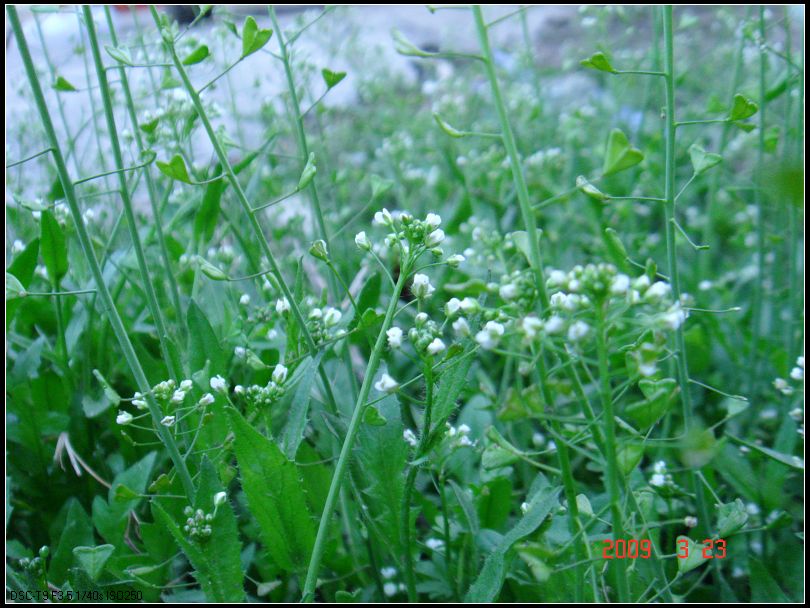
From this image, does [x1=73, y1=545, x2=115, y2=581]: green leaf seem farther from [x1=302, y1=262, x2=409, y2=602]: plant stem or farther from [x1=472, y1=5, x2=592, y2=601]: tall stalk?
[x1=472, y1=5, x2=592, y2=601]: tall stalk

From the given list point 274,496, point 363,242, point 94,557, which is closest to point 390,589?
point 274,496

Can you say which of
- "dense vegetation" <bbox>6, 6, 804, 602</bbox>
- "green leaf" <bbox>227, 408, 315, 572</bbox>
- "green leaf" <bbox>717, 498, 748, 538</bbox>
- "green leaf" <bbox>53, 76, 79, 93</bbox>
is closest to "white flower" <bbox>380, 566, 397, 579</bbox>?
"dense vegetation" <bbox>6, 6, 804, 602</bbox>

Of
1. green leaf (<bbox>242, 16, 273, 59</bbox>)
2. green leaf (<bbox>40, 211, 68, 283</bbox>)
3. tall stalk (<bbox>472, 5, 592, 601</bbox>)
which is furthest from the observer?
green leaf (<bbox>40, 211, 68, 283</bbox>)

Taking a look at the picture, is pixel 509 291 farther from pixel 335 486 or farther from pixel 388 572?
pixel 388 572

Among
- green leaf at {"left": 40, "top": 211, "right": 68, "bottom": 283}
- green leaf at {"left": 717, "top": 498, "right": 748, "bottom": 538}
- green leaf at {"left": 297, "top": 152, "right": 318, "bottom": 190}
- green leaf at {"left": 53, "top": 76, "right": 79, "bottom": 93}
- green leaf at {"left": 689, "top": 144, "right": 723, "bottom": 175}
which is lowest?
green leaf at {"left": 717, "top": 498, "right": 748, "bottom": 538}

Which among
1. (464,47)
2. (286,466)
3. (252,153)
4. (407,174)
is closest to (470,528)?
(286,466)

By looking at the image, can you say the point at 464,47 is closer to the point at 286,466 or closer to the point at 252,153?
the point at 252,153

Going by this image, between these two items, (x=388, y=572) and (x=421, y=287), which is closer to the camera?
(x=421, y=287)

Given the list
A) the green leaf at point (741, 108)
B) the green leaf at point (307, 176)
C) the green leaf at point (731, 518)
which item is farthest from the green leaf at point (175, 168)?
the green leaf at point (731, 518)
